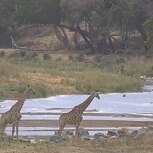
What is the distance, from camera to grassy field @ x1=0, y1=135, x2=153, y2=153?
15.9 m

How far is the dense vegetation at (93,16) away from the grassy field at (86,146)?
47.0 m

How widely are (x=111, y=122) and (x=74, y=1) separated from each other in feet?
150

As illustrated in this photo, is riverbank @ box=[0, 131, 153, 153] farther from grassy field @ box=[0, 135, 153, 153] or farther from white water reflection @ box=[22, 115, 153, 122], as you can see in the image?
white water reflection @ box=[22, 115, 153, 122]

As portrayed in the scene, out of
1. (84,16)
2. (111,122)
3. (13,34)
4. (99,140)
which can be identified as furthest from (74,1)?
(99,140)

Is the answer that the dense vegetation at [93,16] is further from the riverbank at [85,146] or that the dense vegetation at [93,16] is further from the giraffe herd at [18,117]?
the riverbank at [85,146]

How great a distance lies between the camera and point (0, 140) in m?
17.3

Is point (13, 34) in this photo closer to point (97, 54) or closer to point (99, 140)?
point (97, 54)

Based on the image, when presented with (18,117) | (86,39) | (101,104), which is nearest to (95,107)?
(101,104)

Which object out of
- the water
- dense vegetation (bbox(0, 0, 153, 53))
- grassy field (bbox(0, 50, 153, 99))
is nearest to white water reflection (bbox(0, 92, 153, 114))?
the water

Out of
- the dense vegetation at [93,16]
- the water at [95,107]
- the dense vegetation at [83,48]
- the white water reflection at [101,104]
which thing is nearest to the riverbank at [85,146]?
the water at [95,107]

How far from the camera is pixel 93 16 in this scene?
6662cm

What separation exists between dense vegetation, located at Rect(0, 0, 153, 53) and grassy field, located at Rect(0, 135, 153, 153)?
47002 mm

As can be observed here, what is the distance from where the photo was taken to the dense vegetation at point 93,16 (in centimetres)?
6600

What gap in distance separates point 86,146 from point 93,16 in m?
50.4
